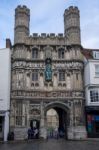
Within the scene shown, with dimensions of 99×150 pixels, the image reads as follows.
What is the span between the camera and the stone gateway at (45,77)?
117 ft

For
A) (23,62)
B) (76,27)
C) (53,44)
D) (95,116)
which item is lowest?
(95,116)

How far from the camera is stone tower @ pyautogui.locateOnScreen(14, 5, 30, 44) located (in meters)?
38.6

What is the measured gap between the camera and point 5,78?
35.6 metres

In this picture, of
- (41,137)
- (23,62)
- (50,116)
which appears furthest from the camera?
(50,116)

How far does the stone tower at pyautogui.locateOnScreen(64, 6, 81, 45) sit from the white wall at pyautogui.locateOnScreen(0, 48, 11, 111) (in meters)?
9.18

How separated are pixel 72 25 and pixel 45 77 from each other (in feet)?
28.6

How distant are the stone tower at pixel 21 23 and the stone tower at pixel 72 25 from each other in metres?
5.76

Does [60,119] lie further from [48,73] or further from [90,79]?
[90,79]

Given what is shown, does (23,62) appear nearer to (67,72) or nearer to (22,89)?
(22,89)

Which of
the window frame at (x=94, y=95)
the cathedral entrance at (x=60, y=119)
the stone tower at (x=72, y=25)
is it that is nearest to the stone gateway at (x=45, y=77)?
the stone tower at (x=72, y=25)

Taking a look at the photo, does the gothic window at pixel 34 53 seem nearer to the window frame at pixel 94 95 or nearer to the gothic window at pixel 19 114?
the gothic window at pixel 19 114

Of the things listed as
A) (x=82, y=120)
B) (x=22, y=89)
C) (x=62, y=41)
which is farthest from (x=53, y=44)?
(x=82, y=120)

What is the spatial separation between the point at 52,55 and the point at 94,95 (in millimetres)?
8172

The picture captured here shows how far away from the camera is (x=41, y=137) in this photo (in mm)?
35250
